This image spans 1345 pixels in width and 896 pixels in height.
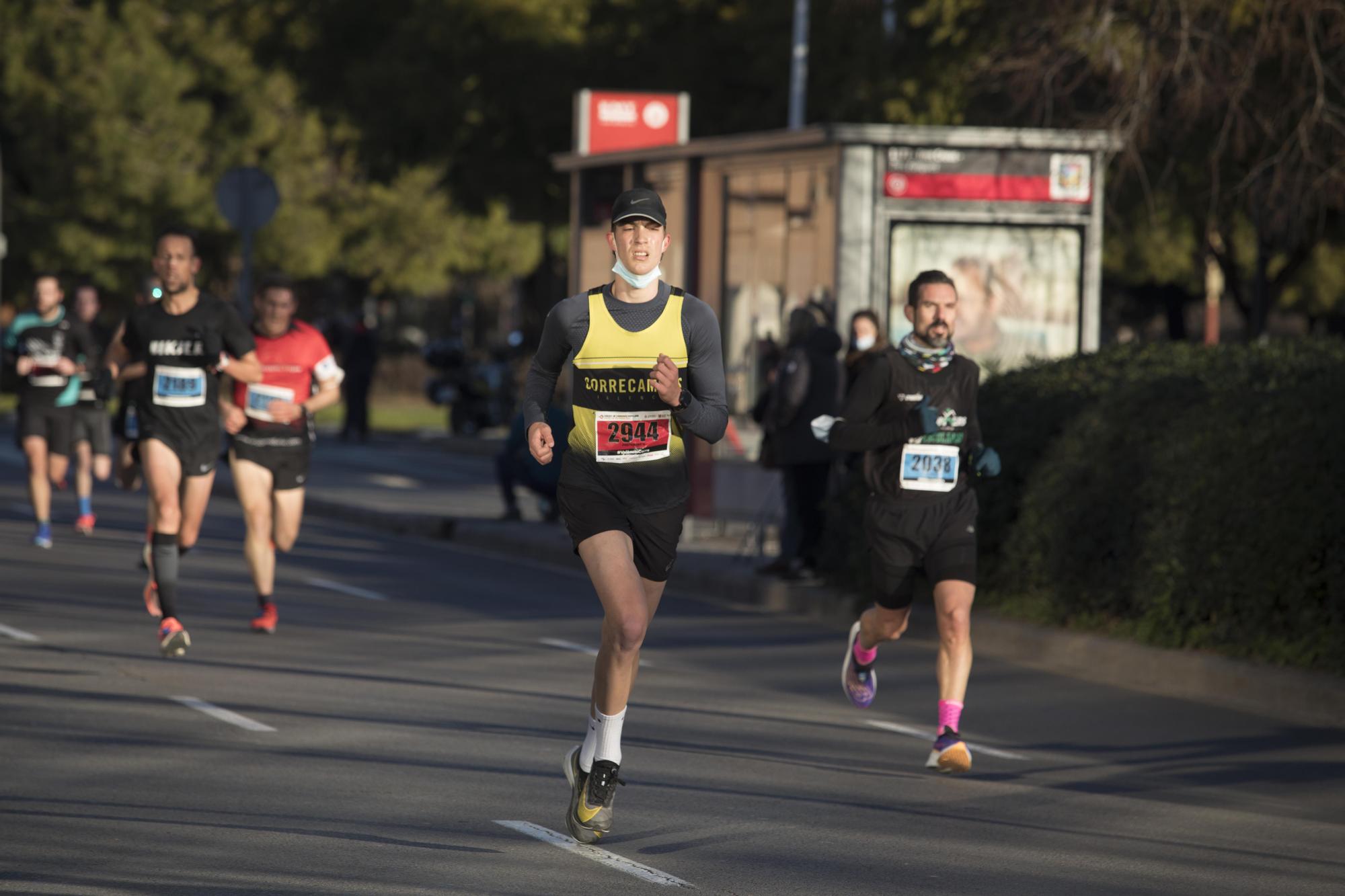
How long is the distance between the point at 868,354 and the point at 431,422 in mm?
30870

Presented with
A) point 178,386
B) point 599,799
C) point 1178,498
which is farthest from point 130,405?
point 599,799

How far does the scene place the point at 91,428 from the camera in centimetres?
1878

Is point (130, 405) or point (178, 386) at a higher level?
point (178, 386)

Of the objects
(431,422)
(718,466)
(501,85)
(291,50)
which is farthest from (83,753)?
(431,422)

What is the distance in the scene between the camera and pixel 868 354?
1206cm

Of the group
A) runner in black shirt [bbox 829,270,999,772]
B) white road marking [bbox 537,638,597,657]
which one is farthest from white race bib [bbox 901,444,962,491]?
white road marking [bbox 537,638,597,657]

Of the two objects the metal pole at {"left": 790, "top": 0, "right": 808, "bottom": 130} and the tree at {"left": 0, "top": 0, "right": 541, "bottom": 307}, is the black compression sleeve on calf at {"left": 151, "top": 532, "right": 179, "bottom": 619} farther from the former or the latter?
the tree at {"left": 0, "top": 0, "right": 541, "bottom": 307}

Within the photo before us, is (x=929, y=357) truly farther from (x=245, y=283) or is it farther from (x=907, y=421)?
(x=245, y=283)

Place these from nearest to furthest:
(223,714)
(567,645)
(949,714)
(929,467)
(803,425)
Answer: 1. (949,714)
2. (929,467)
3. (223,714)
4. (567,645)
5. (803,425)

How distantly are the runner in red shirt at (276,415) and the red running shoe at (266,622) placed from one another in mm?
224

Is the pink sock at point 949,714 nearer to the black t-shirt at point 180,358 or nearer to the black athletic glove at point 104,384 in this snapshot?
the black t-shirt at point 180,358

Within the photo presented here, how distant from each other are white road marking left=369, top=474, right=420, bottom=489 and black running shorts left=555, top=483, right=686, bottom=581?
17.7 m

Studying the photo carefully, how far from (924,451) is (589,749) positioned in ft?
8.22

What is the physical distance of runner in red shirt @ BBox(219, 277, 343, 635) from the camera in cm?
1195
